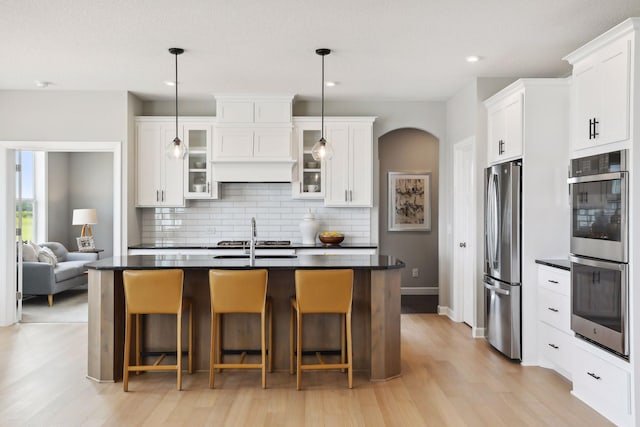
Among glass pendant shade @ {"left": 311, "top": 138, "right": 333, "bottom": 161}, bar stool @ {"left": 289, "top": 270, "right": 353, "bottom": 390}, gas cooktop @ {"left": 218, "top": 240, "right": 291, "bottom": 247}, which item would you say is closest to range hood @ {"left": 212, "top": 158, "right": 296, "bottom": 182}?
gas cooktop @ {"left": 218, "top": 240, "right": 291, "bottom": 247}

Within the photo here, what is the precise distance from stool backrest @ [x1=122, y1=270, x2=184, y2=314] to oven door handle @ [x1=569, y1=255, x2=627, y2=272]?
8.96 feet

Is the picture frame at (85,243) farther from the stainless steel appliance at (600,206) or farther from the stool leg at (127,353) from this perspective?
the stainless steel appliance at (600,206)

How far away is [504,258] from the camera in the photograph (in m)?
4.78

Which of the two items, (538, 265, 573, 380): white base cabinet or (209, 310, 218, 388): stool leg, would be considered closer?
(209, 310, 218, 388): stool leg

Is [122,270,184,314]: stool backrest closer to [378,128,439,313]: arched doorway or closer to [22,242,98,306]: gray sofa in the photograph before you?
[22,242,98,306]: gray sofa

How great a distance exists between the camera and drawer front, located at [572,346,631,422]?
10.5ft

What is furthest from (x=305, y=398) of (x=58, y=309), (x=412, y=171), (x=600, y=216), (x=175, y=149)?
(x=412, y=171)

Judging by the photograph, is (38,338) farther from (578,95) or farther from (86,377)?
(578,95)

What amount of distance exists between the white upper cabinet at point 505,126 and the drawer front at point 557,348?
4.95 feet

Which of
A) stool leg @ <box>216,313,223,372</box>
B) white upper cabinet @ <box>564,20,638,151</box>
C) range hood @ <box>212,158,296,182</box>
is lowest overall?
stool leg @ <box>216,313,223,372</box>

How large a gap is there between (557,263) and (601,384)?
3.59 feet

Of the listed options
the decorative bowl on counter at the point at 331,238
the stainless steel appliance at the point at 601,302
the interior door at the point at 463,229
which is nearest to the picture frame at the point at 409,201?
the interior door at the point at 463,229

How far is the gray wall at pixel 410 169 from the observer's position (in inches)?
320

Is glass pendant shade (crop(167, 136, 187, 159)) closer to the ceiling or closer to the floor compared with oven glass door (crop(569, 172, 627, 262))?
closer to the ceiling
